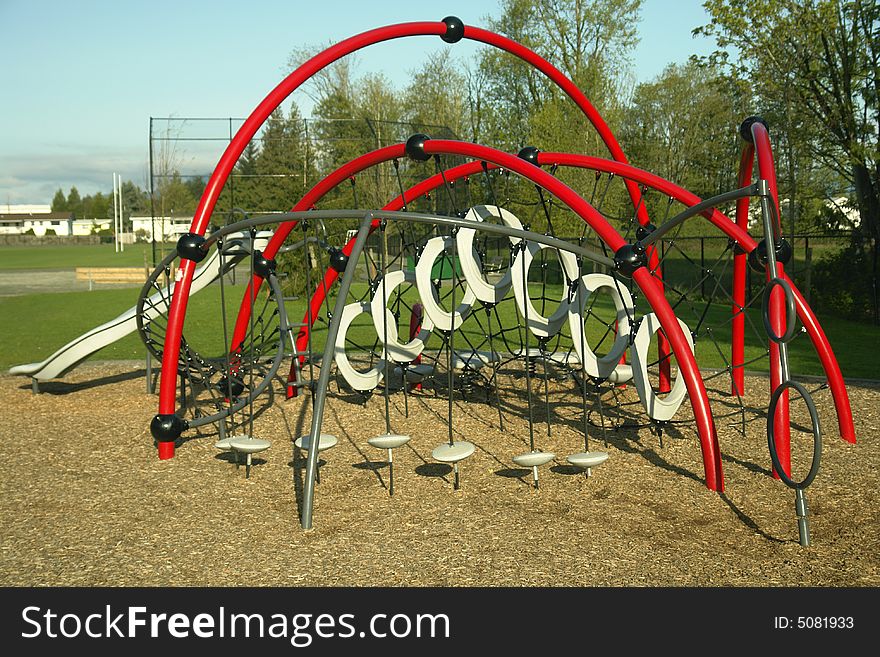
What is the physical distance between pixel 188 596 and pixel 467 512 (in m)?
2.32

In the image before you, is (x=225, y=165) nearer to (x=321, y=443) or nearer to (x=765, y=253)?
(x=321, y=443)

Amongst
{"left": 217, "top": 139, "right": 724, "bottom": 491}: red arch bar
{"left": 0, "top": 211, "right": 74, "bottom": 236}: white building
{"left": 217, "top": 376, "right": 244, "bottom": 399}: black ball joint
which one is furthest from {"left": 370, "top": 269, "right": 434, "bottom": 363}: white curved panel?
{"left": 0, "top": 211, "right": 74, "bottom": 236}: white building

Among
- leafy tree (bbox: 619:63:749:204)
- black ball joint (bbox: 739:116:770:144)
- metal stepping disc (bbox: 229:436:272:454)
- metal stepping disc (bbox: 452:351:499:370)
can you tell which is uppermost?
leafy tree (bbox: 619:63:749:204)

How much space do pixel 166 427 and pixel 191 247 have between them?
5.66 feet

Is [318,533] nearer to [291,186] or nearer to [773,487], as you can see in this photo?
[773,487]

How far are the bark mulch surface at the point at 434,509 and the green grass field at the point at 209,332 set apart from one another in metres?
3.11

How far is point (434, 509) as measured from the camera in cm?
678

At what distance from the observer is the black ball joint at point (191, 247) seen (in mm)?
7973

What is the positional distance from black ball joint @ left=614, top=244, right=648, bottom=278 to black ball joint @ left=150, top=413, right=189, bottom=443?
437cm

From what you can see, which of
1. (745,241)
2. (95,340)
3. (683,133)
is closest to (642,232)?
(745,241)

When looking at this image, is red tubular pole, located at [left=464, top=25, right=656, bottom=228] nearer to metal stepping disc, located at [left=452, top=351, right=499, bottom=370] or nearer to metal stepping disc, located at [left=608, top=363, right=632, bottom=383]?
metal stepping disc, located at [left=608, top=363, right=632, bottom=383]

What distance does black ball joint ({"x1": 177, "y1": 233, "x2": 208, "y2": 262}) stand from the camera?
7.97 meters

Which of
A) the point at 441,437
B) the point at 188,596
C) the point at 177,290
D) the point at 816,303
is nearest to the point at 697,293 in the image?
the point at 816,303

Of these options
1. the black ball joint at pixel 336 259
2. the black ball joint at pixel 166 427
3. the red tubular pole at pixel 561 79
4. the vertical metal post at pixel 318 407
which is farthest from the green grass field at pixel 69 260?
the vertical metal post at pixel 318 407
